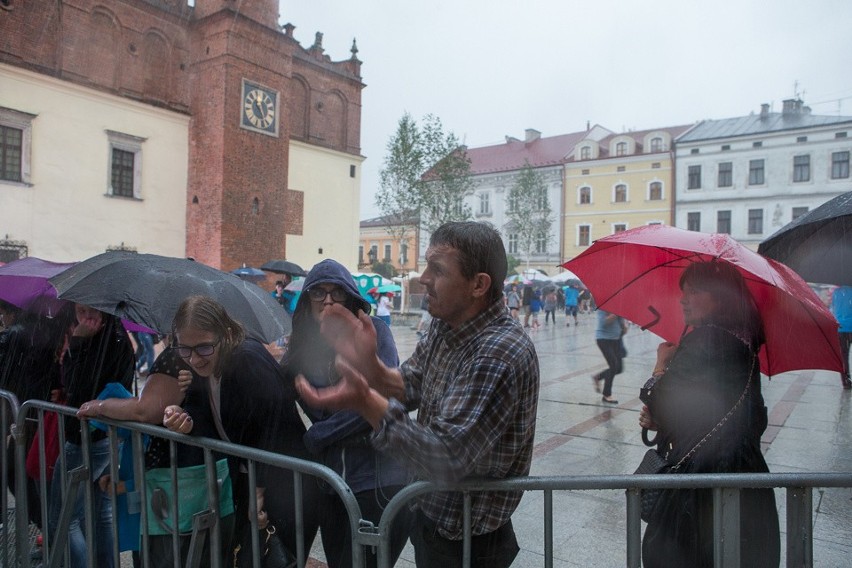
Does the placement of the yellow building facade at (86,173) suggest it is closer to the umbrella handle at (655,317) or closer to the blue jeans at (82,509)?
the blue jeans at (82,509)

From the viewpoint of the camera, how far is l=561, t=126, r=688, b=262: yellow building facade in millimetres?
43125

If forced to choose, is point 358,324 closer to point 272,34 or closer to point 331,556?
point 331,556

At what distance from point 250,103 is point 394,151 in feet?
30.3

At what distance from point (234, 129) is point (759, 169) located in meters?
34.1

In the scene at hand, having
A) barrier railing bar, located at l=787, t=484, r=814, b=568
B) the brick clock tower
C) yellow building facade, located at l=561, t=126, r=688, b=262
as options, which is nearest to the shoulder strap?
barrier railing bar, located at l=787, t=484, r=814, b=568

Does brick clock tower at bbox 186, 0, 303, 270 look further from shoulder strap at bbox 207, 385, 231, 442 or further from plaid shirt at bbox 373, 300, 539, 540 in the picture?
plaid shirt at bbox 373, 300, 539, 540

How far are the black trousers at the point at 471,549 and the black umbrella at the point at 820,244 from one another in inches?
90.8

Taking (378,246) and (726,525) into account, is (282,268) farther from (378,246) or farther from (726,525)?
(378,246)

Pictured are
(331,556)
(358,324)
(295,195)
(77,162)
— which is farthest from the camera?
(295,195)

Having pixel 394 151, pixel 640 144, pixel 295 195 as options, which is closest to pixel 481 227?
pixel 295 195

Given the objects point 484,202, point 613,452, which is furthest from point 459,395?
point 484,202

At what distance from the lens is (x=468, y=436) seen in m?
1.62

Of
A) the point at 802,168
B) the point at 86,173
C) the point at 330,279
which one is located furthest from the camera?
the point at 802,168

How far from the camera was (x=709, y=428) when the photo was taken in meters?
2.24
